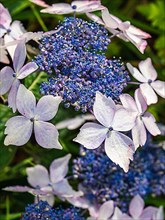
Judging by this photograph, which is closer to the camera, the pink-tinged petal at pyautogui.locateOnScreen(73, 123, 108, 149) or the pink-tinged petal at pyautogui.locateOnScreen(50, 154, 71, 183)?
the pink-tinged petal at pyautogui.locateOnScreen(73, 123, 108, 149)

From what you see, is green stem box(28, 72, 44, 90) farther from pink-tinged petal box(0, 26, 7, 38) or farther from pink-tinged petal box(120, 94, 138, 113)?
pink-tinged petal box(120, 94, 138, 113)

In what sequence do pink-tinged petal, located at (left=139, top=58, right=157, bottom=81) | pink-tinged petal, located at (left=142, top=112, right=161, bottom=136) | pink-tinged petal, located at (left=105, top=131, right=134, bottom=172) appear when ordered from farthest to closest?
pink-tinged petal, located at (left=139, top=58, right=157, bottom=81) < pink-tinged petal, located at (left=142, top=112, right=161, bottom=136) < pink-tinged petal, located at (left=105, top=131, right=134, bottom=172)

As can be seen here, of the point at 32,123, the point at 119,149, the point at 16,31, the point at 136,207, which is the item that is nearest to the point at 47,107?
the point at 32,123

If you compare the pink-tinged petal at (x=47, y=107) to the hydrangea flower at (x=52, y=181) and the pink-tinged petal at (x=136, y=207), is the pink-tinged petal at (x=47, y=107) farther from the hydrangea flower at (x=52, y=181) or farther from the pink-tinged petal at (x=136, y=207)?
the pink-tinged petal at (x=136, y=207)

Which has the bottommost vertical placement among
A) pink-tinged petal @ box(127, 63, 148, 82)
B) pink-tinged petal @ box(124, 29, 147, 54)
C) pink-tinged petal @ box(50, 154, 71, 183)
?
pink-tinged petal @ box(50, 154, 71, 183)

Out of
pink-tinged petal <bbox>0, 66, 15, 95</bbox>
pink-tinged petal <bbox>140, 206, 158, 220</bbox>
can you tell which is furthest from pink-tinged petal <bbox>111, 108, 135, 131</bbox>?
pink-tinged petal <bbox>140, 206, 158, 220</bbox>

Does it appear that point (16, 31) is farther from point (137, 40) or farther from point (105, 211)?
point (105, 211)
